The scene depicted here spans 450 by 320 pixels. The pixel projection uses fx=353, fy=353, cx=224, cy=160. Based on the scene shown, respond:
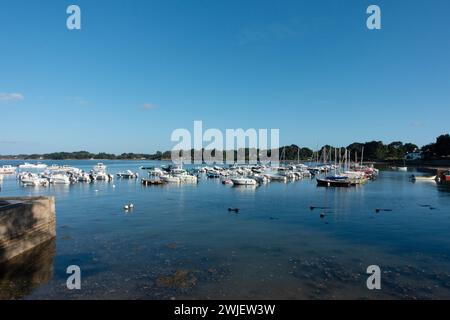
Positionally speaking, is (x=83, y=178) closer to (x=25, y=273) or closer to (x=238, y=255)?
(x=25, y=273)

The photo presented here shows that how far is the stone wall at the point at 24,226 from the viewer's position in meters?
19.5

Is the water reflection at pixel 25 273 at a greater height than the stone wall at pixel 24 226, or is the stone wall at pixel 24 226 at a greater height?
the stone wall at pixel 24 226

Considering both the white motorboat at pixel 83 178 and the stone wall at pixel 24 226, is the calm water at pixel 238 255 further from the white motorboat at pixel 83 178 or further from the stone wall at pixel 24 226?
the white motorboat at pixel 83 178

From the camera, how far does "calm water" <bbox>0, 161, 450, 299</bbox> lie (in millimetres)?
16781

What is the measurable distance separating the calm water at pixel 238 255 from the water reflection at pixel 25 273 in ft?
0.17

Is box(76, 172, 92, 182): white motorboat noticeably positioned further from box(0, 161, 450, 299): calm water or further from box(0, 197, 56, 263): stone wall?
box(0, 197, 56, 263): stone wall

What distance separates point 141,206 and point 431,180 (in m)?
83.2

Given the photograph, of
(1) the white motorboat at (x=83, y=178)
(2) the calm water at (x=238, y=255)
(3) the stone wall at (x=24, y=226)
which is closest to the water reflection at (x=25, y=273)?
(2) the calm water at (x=238, y=255)

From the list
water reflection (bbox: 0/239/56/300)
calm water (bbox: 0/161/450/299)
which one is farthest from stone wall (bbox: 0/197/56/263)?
calm water (bbox: 0/161/450/299)

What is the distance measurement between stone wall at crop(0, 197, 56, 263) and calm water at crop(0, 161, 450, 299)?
82 centimetres

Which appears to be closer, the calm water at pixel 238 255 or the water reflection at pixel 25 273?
the water reflection at pixel 25 273
